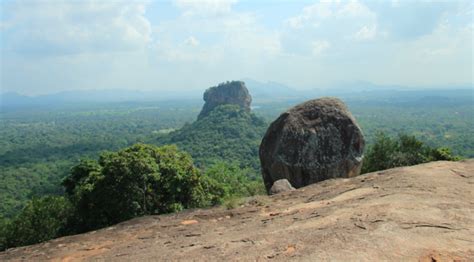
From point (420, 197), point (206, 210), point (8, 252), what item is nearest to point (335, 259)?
point (420, 197)

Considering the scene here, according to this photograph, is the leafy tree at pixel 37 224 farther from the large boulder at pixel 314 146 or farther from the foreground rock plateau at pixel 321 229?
the foreground rock plateau at pixel 321 229

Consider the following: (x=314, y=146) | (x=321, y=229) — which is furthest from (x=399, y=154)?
(x=321, y=229)

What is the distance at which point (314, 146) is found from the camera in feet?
48.4

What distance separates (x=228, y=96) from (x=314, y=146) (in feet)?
346

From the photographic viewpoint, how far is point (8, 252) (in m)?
7.73

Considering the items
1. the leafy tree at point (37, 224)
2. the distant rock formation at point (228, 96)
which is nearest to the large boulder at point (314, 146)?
the leafy tree at point (37, 224)

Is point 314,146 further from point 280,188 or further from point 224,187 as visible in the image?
point 224,187

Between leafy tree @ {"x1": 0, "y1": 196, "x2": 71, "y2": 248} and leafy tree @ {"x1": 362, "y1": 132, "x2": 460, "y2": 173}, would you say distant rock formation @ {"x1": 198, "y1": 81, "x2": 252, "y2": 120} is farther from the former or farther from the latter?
leafy tree @ {"x1": 0, "y1": 196, "x2": 71, "y2": 248}

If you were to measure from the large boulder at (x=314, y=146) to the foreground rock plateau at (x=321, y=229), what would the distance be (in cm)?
488

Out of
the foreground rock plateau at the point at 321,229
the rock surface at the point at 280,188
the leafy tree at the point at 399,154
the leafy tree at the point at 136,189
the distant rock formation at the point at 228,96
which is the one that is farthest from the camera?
the distant rock formation at the point at 228,96

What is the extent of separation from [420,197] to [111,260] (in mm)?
5844

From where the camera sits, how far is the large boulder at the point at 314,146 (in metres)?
14.6

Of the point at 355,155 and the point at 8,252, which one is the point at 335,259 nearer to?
the point at 8,252

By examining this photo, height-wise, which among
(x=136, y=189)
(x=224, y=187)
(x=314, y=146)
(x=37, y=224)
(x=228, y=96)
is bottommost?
(x=224, y=187)
